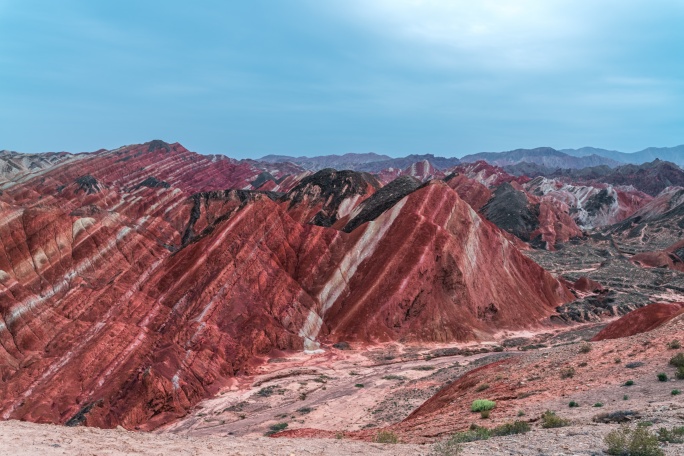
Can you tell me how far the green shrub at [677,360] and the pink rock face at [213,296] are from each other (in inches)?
926

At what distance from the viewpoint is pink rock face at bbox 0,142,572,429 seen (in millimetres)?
26562

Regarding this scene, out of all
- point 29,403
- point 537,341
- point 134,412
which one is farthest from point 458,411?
point 537,341

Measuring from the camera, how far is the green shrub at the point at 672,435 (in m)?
8.84

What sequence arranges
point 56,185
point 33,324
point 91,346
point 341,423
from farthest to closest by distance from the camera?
point 56,185 < point 33,324 < point 91,346 < point 341,423

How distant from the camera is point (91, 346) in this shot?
92.3ft

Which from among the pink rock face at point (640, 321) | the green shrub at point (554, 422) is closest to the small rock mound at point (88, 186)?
the pink rock face at point (640, 321)

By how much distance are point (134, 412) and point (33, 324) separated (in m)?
11.6

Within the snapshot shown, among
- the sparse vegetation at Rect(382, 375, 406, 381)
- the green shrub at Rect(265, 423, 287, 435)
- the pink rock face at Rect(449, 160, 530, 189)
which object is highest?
the pink rock face at Rect(449, 160, 530, 189)

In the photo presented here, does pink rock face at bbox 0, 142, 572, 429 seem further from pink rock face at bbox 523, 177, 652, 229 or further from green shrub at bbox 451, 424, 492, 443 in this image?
pink rock face at bbox 523, 177, 652, 229

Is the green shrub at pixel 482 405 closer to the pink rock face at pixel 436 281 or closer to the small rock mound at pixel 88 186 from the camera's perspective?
the pink rock face at pixel 436 281

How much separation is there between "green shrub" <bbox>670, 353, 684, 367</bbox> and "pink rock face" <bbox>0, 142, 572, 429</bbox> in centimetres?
2353

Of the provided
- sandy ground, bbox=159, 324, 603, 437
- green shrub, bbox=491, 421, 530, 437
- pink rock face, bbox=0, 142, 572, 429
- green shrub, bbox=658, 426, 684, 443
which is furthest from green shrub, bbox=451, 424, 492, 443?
pink rock face, bbox=0, 142, 572, 429

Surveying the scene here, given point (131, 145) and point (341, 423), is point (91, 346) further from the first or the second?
point (131, 145)

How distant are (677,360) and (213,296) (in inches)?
1234
